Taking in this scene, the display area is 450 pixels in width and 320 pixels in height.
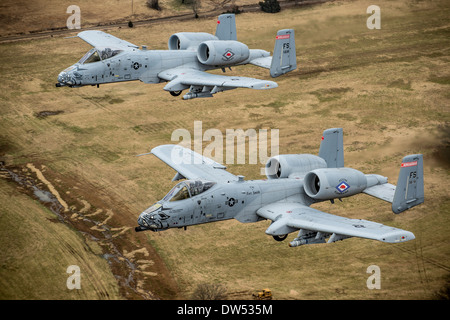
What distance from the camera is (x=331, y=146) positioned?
46.5m

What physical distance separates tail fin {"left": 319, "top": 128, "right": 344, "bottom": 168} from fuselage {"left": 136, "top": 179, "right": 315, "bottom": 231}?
122 inches

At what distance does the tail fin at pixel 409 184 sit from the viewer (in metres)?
41.3

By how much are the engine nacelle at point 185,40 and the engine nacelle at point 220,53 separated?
2.03 metres

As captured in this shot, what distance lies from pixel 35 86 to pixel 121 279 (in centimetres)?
3274

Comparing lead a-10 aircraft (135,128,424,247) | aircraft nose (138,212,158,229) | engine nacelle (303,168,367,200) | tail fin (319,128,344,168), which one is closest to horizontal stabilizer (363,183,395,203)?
lead a-10 aircraft (135,128,424,247)

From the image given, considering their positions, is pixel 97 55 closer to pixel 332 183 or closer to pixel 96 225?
pixel 96 225

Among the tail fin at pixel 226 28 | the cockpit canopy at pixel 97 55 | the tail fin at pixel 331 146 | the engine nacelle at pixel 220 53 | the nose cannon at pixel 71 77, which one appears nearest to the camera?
the tail fin at pixel 331 146

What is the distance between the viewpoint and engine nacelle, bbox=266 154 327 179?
44812mm

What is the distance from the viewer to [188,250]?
4544 centimetres

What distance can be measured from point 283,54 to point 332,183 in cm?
1494

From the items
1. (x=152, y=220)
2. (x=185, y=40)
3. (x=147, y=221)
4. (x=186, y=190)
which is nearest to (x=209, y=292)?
(x=152, y=220)

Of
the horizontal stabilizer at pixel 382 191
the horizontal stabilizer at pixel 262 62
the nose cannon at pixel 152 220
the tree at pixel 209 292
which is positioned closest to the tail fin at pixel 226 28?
the horizontal stabilizer at pixel 262 62

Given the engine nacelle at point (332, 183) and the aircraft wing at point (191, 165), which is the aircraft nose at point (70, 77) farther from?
the engine nacelle at point (332, 183)
